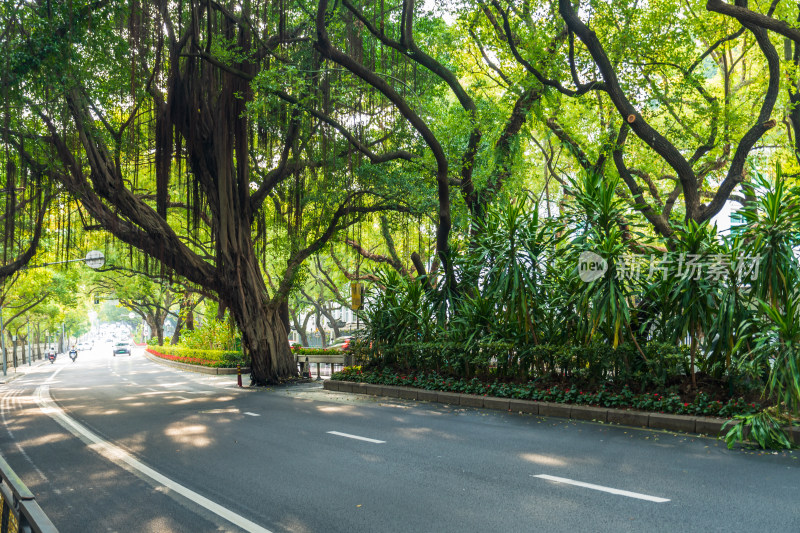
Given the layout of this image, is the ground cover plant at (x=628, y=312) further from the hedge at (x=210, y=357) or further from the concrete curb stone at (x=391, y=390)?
the hedge at (x=210, y=357)

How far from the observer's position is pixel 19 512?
115 inches

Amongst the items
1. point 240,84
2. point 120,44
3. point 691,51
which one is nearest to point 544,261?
point 691,51

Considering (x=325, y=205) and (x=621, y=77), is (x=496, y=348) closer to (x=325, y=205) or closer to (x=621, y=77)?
(x=621, y=77)

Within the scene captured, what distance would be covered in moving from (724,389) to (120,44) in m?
13.7

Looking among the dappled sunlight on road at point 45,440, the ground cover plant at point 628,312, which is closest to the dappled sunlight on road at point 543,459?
the ground cover plant at point 628,312

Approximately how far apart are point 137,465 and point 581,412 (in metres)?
6.64

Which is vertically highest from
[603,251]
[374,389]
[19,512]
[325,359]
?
[603,251]

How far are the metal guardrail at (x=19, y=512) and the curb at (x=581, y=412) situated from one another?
7.99 m

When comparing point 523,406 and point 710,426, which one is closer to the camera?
point 710,426

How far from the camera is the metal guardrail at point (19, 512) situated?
2.71 meters

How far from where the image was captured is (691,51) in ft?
50.2

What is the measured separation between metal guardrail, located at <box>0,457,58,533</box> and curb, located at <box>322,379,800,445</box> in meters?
7.99

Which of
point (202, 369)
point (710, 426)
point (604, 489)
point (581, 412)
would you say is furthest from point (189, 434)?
point (202, 369)

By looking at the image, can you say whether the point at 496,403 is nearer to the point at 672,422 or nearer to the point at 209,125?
the point at 672,422
